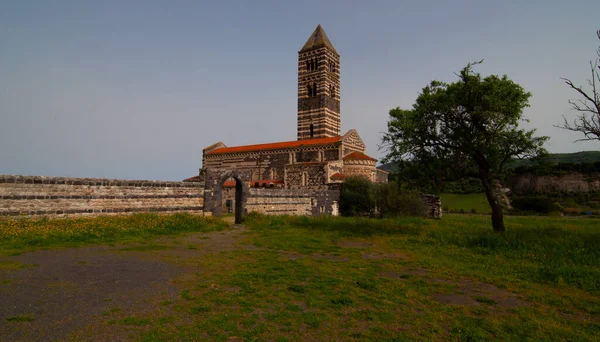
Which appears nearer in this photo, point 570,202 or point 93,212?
point 93,212

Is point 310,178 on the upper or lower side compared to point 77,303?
upper

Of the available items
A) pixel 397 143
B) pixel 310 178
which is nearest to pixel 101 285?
pixel 397 143

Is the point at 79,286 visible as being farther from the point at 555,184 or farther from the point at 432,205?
the point at 555,184

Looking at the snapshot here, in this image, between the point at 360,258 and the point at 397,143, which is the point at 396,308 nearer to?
the point at 360,258

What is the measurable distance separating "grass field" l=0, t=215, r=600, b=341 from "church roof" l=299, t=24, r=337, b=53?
127 ft

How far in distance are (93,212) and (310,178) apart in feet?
68.0

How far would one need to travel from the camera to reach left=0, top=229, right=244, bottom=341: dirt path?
3928 millimetres

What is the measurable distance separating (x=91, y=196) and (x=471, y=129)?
652 inches

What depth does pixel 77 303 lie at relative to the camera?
4.69 meters

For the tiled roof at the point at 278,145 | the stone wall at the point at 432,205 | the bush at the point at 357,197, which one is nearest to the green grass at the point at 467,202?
the stone wall at the point at 432,205

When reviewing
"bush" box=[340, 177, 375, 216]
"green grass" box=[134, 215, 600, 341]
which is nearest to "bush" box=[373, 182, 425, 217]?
"bush" box=[340, 177, 375, 216]

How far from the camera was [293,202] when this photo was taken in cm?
2367

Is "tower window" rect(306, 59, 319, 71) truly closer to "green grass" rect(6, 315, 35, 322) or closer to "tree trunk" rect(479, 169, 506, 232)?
"tree trunk" rect(479, 169, 506, 232)

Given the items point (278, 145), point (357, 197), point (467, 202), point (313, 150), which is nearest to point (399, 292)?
point (357, 197)
